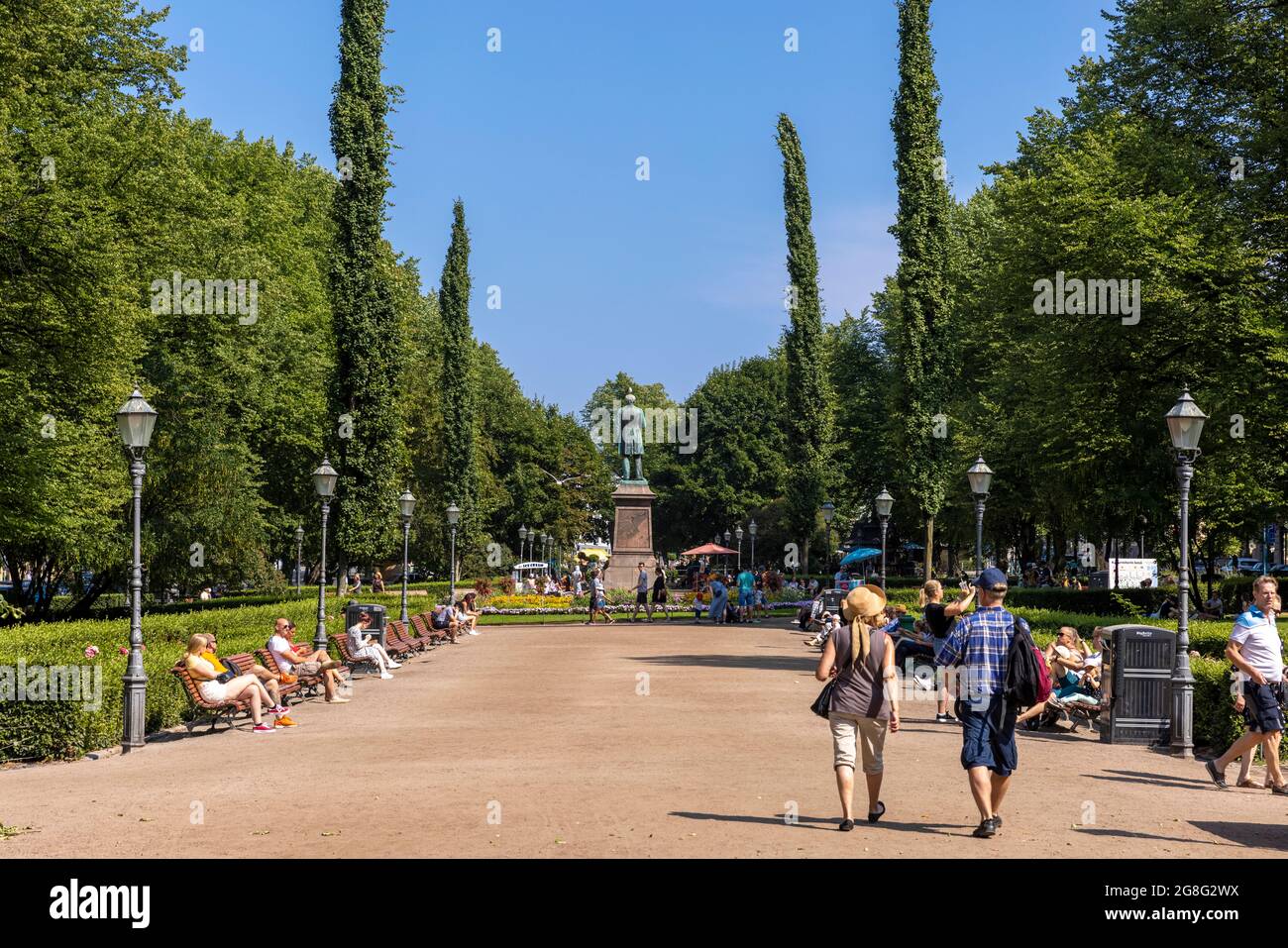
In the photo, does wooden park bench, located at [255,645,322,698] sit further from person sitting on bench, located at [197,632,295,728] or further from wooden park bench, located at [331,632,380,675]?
wooden park bench, located at [331,632,380,675]

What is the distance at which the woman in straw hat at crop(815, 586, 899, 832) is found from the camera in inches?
392

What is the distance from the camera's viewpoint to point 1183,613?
1512 centimetres

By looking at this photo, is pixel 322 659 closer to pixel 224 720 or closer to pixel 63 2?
pixel 224 720

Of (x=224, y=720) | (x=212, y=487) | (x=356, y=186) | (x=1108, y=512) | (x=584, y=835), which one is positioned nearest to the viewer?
(x=584, y=835)

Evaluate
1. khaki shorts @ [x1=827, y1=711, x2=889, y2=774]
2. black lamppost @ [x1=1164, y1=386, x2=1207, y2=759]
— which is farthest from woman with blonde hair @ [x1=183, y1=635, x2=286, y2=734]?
black lamppost @ [x1=1164, y1=386, x2=1207, y2=759]

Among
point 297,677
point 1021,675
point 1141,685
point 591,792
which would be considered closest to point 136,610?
point 297,677

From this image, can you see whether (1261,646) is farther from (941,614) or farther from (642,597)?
(642,597)

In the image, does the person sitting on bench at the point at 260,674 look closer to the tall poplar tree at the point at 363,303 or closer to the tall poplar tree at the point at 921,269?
the tall poplar tree at the point at 363,303

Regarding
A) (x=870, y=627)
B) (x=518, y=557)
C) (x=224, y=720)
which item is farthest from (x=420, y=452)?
(x=870, y=627)

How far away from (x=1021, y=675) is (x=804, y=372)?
188 feet

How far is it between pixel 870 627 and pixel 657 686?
36.6 feet

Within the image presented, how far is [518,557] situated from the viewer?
89.3 metres

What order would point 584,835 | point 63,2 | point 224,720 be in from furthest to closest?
point 63,2 → point 224,720 → point 584,835

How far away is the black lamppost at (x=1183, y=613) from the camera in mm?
14414
